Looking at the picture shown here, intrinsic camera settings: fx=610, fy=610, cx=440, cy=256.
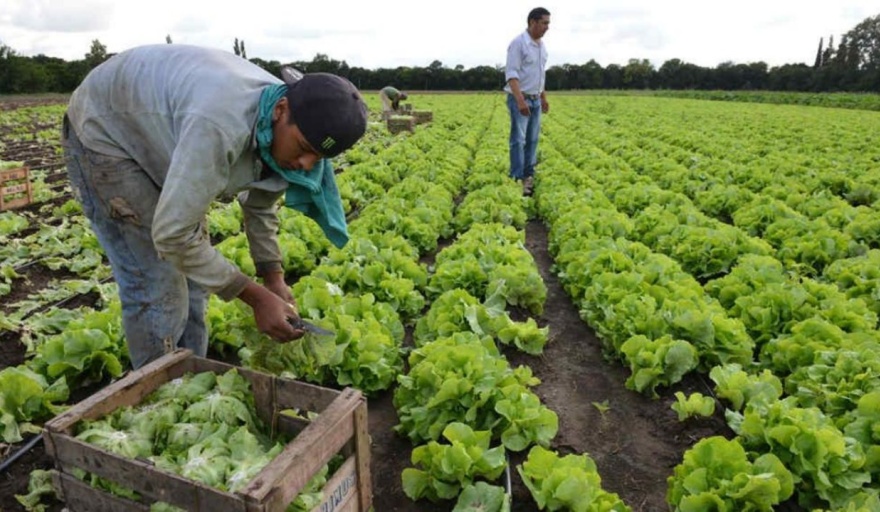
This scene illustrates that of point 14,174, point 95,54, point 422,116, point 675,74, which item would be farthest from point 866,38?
point 14,174

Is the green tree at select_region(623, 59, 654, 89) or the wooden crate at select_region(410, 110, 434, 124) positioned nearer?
the wooden crate at select_region(410, 110, 434, 124)

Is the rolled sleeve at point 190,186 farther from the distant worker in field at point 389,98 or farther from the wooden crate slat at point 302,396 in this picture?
the distant worker in field at point 389,98

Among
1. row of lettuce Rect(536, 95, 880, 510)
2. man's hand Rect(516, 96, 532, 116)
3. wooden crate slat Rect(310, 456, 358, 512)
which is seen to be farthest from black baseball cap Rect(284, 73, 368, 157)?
man's hand Rect(516, 96, 532, 116)

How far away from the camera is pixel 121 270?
312 cm

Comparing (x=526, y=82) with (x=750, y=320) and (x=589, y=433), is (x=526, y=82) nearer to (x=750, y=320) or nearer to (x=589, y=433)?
(x=750, y=320)

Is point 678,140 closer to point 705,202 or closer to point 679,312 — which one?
point 705,202

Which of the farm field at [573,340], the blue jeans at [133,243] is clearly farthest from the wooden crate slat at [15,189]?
the blue jeans at [133,243]

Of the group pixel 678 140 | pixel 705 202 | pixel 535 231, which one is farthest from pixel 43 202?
pixel 678 140

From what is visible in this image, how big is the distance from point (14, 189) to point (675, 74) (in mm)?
78711

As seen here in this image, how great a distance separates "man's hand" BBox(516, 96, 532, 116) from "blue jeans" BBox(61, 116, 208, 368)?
7623 mm

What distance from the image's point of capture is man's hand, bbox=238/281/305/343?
2727 millimetres

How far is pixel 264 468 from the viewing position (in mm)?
2066

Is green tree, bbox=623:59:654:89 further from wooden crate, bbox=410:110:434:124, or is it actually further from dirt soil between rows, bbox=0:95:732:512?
dirt soil between rows, bbox=0:95:732:512

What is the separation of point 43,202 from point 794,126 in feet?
76.9
